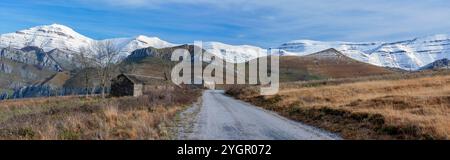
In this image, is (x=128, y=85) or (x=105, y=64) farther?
(x=128, y=85)

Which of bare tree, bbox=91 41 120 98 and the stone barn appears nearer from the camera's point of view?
bare tree, bbox=91 41 120 98

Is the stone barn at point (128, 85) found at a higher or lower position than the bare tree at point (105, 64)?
lower

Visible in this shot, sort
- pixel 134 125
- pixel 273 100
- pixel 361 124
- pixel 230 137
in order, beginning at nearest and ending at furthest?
pixel 230 137, pixel 134 125, pixel 361 124, pixel 273 100

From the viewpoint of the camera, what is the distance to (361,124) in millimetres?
21047

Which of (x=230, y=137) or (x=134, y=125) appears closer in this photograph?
(x=230, y=137)

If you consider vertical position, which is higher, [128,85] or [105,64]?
[105,64]

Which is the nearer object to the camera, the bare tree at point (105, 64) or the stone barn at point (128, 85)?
the bare tree at point (105, 64)

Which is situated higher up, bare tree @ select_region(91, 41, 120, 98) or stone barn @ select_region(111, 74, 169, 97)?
bare tree @ select_region(91, 41, 120, 98)

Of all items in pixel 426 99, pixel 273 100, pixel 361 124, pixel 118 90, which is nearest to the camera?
pixel 361 124
